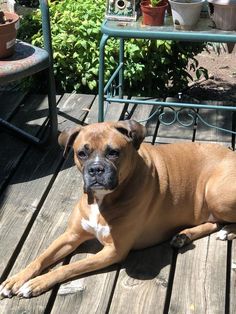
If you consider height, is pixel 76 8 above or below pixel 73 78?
above

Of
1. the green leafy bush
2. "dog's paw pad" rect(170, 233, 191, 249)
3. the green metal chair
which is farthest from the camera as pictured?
the green leafy bush

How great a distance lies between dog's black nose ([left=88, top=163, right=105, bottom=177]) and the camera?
3.12m

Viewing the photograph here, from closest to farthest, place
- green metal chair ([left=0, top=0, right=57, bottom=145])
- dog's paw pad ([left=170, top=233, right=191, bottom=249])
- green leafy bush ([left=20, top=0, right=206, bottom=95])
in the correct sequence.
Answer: dog's paw pad ([left=170, top=233, right=191, bottom=249]) < green metal chair ([left=0, top=0, right=57, bottom=145]) < green leafy bush ([left=20, top=0, right=206, bottom=95])

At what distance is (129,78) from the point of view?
5.58 m

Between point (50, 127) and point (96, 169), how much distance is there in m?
1.68

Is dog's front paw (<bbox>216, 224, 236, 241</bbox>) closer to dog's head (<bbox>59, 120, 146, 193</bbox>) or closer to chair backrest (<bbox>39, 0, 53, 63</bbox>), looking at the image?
dog's head (<bbox>59, 120, 146, 193</bbox>)

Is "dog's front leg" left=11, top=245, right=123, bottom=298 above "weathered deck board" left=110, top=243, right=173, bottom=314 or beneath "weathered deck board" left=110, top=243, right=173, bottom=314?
above

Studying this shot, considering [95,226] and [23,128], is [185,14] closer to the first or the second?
[23,128]

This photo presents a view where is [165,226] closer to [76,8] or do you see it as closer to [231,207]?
[231,207]

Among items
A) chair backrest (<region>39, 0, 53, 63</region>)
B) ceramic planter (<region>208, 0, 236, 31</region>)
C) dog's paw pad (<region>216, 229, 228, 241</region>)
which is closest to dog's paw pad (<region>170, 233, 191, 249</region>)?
dog's paw pad (<region>216, 229, 228, 241</region>)

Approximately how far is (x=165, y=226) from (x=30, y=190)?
1098mm

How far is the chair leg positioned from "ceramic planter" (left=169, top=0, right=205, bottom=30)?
99 cm

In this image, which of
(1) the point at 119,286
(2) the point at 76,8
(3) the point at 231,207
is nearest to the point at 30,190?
(1) the point at 119,286

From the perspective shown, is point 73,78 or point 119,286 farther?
point 73,78
